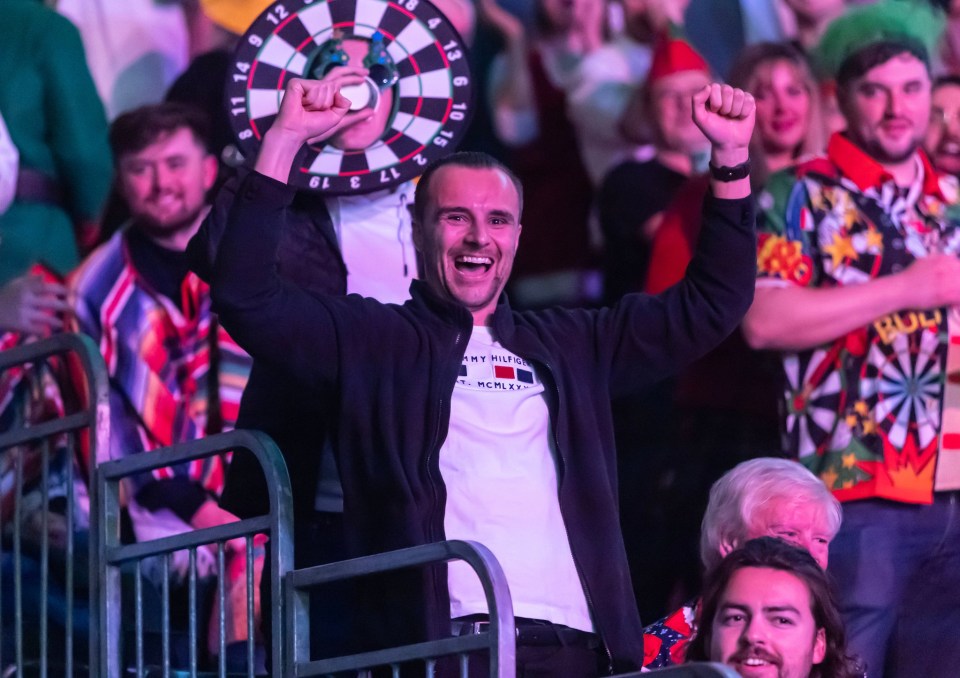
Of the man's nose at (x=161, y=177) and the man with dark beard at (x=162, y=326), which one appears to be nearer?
the man with dark beard at (x=162, y=326)

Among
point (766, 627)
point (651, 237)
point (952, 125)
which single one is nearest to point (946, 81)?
point (952, 125)

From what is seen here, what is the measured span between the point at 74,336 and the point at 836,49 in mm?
2366

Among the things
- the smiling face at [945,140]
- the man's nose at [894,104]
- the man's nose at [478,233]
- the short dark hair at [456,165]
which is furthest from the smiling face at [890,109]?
the man's nose at [478,233]

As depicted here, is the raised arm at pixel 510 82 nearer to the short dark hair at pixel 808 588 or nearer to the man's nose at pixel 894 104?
the man's nose at pixel 894 104

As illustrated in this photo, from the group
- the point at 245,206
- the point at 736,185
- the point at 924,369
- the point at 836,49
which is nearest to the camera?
the point at 245,206

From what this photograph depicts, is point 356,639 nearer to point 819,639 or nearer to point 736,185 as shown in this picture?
point 819,639

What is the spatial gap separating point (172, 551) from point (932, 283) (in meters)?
2.06

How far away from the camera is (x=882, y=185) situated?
4.71 meters

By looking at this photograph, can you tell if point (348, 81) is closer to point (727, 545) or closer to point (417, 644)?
point (417, 644)

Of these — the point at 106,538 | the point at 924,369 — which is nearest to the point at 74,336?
the point at 106,538

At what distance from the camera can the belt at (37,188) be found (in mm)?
5129

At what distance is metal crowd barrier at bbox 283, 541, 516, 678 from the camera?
2.97 meters

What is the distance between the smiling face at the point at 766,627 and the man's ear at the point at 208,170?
232cm

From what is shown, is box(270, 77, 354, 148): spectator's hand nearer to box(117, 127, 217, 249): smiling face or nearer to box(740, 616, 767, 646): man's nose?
box(740, 616, 767, 646): man's nose
